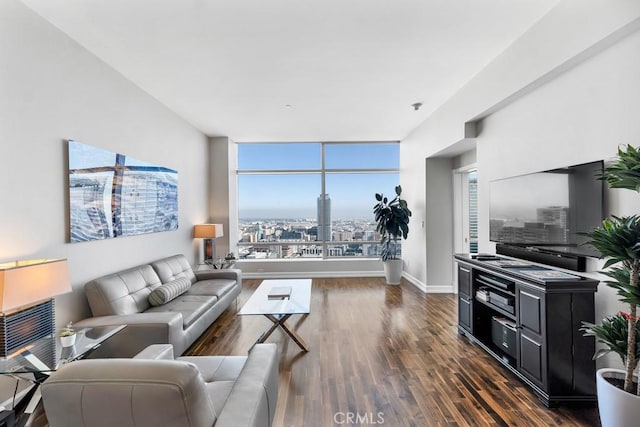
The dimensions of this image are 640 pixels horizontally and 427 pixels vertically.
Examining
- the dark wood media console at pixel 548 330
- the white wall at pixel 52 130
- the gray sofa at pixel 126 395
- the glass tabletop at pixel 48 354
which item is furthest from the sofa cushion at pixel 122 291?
the dark wood media console at pixel 548 330

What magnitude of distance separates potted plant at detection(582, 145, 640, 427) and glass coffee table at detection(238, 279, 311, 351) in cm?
209

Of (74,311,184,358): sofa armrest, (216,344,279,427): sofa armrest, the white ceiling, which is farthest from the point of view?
(74,311,184,358): sofa armrest

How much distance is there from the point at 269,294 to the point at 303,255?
10.7 feet

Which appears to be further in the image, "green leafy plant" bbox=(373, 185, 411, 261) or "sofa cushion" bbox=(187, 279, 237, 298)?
"green leafy plant" bbox=(373, 185, 411, 261)

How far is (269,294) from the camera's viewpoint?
3.51m

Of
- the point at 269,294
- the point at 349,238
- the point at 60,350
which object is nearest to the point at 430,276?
the point at 349,238

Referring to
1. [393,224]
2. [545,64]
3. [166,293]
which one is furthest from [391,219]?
[166,293]

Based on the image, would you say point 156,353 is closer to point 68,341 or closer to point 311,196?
point 68,341

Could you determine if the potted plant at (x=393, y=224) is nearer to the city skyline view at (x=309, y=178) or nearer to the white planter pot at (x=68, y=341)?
the city skyline view at (x=309, y=178)

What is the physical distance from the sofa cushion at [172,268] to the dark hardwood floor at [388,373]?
0.80m

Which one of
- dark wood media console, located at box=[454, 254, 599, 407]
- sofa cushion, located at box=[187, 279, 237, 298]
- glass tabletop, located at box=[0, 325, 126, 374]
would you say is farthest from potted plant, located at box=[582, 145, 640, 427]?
sofa cushion, located at box=[187, 279, 237, 298]

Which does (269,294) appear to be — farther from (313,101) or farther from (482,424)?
(313,101)

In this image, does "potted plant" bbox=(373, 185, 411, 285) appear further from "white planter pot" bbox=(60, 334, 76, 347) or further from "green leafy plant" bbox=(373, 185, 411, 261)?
"white planter pot" bbox=(60, 334, 76, 347)

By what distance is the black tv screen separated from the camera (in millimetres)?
2221
